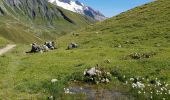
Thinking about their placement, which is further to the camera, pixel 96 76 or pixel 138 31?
pixel 138 31

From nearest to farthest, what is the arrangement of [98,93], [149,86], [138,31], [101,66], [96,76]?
[98,93] → [149,86] → [96,76] → [101,66] → [138,31]

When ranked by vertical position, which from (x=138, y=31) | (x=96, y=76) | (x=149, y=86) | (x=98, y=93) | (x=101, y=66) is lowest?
(x=98, y=93)

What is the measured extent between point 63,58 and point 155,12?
3860cm

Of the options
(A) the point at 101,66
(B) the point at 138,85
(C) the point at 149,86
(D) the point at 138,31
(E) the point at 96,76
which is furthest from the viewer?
(D) the point at 138,31

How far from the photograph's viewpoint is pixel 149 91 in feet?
105

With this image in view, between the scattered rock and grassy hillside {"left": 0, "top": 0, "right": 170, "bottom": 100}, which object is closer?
grassy hillside {"left": 0, "top": 0, "right": 170, "bottom": 100}

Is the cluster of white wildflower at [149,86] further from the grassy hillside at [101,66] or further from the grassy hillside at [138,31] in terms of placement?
the grassy hillside at [138,31]

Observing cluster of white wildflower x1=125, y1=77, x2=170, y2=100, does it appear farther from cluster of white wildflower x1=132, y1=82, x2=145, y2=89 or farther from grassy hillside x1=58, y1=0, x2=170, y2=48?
grassy hillside x1=58, y1=0, x2=170, y2=48

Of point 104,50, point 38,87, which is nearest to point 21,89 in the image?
point 38,87

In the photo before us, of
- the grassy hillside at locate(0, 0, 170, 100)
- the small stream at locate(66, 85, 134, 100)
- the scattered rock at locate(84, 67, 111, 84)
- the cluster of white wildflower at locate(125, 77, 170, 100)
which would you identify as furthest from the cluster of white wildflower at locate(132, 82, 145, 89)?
the scattered rock at locate(84, 67, 111, 84)

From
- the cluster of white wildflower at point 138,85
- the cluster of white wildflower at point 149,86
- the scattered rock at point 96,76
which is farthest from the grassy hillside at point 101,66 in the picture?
the scattered rock at point 96,76

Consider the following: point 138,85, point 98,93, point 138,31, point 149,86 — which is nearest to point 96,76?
point 98,93

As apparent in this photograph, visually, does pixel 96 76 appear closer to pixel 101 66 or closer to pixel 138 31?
pixel 101 66

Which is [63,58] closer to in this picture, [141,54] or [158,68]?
[141,54]
